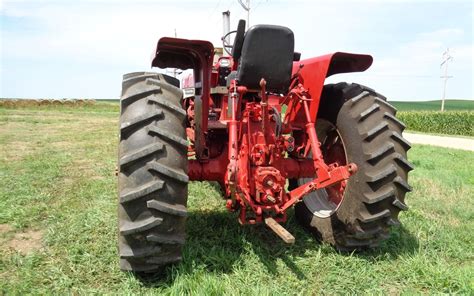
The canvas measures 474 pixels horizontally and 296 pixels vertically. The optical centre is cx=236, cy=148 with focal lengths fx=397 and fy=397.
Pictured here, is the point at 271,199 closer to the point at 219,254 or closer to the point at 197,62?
the point at 219,254

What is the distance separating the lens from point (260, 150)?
10.2 feet

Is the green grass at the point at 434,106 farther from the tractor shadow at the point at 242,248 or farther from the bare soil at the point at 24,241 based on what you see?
the bare soil at the point at 24,241

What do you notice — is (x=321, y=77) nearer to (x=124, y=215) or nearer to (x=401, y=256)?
(x=401, y=256)

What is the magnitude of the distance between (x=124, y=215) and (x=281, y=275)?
1.21 meters

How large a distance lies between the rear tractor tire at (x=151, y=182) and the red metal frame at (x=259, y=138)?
41 centimetres

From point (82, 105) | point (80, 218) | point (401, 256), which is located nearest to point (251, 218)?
point (401, 256)

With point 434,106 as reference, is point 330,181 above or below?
A: above

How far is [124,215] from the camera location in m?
2.50

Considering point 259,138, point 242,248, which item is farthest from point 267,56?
point 242,248

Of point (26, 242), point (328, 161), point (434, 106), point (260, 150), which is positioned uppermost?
point (260, 150)

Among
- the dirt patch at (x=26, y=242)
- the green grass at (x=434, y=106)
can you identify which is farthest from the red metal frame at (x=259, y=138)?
the green grass at (x=434, y=106)

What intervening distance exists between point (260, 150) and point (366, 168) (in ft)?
2.69

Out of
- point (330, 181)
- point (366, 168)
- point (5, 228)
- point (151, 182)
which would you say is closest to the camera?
point (151, 182)

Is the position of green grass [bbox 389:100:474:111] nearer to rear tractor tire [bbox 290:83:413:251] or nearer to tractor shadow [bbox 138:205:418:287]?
tractor shadow [bbox 138:205:418:287]
